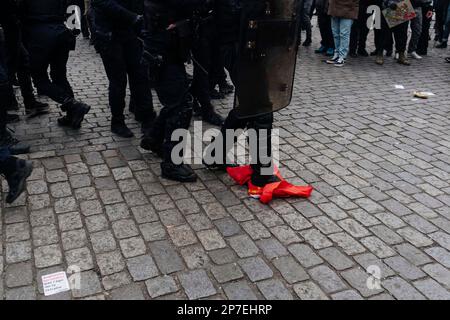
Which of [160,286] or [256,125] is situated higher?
[256,125]

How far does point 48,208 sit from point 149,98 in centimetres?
214

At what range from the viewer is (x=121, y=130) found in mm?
5285

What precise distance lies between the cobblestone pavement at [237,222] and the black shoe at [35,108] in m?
0.32

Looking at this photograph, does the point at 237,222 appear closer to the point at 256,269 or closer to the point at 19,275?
the point at 256,269

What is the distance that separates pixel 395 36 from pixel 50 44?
6866mm

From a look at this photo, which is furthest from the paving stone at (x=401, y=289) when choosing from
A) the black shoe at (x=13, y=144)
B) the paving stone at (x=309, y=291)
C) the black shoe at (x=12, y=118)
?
the black shoe at (x=12, y=118)

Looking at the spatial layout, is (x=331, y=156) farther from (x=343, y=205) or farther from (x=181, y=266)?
(x=181, y=266)

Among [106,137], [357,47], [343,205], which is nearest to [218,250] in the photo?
[343,205]

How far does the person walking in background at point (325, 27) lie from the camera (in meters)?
9.45

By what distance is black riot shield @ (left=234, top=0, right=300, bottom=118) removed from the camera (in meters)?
3.32

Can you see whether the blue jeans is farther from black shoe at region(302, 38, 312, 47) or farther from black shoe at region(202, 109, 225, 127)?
black shoe at region(202, 109, 225, 127)

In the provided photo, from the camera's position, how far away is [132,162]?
4.62 m

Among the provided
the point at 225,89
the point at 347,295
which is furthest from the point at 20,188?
the point at 225,89

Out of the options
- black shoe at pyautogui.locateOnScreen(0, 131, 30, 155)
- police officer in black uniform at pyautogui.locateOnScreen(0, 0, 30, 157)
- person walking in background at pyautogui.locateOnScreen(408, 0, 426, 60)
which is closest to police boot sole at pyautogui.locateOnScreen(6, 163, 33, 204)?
police officer in black uniform at pyautogui.locateOnScreen(0, 0, 30, 157)
